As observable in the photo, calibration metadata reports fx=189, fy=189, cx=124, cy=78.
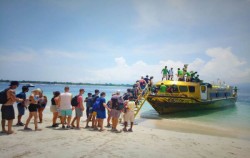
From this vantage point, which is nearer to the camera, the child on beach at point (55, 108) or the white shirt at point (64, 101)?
the white shirt at point (64, 101)

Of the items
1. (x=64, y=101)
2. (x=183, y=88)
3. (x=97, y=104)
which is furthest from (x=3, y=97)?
→ (x=183, y=88)

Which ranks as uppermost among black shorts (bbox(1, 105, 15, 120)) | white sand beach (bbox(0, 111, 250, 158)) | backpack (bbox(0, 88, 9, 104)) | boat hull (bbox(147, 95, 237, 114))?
backpack (bbox(0, 88, 9, 104))

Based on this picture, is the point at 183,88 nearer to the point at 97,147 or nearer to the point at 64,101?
the point at 64,101

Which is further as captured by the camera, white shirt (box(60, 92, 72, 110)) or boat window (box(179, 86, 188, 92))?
boat window (box(179, 86, 188, 92))

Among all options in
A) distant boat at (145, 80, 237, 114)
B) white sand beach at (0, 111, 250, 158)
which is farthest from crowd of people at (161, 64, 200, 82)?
white sand beach at (0, 111, 250, 158)

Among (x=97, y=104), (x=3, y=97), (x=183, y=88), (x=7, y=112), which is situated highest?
(x=183, y=88)

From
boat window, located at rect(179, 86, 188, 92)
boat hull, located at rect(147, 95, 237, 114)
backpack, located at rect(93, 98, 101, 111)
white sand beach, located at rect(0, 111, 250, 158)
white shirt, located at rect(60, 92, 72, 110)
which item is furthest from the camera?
boat window, located at rect(179, 86, 188, 92)

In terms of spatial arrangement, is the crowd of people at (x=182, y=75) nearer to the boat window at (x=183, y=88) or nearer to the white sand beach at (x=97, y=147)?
the boat window at (x=183, y=88)

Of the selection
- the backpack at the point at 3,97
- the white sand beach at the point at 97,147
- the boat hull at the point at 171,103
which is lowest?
the white sand beach at the point at 97,147

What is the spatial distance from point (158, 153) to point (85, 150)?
7.58ft

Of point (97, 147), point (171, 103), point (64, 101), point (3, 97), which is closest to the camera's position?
point (97, 147)

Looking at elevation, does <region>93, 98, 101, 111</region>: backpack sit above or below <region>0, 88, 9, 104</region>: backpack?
below

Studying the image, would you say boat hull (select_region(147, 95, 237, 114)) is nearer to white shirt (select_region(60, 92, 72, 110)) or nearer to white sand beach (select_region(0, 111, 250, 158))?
white sand beach (select_region(0, 111, 250, 158))

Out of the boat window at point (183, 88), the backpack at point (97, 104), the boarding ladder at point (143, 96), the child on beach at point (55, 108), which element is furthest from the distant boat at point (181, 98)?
the child on beach at point (55, 108)
